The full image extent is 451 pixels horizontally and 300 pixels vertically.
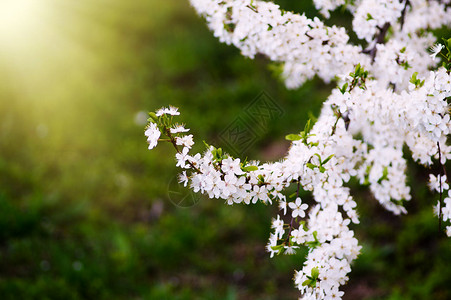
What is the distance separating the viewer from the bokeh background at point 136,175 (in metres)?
4.14

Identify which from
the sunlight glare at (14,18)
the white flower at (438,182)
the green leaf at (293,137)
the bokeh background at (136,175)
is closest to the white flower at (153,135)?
the green leaf at (293,137)

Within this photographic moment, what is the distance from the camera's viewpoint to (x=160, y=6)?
731 cm

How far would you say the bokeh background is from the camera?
13.6ft

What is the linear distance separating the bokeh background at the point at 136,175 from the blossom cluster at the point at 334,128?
2.48ft

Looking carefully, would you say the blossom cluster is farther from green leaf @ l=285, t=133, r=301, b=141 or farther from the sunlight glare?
the sunlight glare

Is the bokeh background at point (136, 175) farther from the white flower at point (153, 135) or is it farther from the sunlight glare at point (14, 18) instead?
the white flower at point (153, 135)

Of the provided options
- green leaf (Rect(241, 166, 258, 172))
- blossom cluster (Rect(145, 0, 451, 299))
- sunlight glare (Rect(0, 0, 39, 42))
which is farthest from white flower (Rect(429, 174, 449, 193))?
sunlight glare (Rect(0, 0, 39, 42))

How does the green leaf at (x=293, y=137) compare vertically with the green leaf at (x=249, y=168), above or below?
above

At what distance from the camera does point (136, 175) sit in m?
5.30

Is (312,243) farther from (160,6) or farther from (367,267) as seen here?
(160,6)

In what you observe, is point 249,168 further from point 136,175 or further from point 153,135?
point 136,175

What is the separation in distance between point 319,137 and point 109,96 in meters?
4.29

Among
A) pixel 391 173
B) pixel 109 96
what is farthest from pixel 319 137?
pixel 109 96

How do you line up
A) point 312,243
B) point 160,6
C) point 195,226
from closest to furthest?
1. point 312,243
2. point 195,226
3. point 160,6
